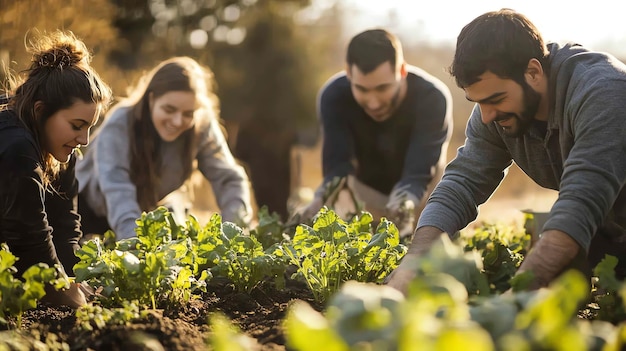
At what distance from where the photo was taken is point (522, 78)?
9.67ft

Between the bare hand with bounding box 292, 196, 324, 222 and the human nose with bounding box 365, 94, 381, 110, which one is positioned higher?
the human nose with bounding box 365, 94, 381, 110

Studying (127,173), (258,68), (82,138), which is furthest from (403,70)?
(258,68)

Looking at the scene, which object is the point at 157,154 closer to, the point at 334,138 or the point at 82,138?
the point at 334,138

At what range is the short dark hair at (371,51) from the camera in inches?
210

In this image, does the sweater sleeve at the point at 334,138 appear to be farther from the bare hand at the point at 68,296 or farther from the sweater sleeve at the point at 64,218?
the bare hand at the point at 68,296

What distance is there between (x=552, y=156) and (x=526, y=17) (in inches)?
22.6

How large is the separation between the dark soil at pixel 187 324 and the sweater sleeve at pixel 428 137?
188 cm

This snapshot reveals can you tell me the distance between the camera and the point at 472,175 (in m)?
3.34

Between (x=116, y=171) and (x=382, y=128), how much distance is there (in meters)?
2.03

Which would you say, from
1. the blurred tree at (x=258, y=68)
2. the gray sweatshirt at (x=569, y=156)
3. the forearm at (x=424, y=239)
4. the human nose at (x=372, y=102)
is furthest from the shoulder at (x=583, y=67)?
the blurred tree at (x=258, y=68)

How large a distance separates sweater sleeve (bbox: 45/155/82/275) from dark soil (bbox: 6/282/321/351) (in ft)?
1.81

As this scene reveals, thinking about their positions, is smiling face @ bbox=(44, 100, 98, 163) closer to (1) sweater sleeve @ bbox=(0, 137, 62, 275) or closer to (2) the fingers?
(1) sweater sleeve @ bbox=(0, 137, 62, 275)

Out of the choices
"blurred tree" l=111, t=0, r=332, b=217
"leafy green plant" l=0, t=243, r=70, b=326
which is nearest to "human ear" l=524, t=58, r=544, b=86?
"leafy green plant" l=0, t=243, r=70, b=326

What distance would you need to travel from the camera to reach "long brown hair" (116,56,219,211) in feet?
17.0
